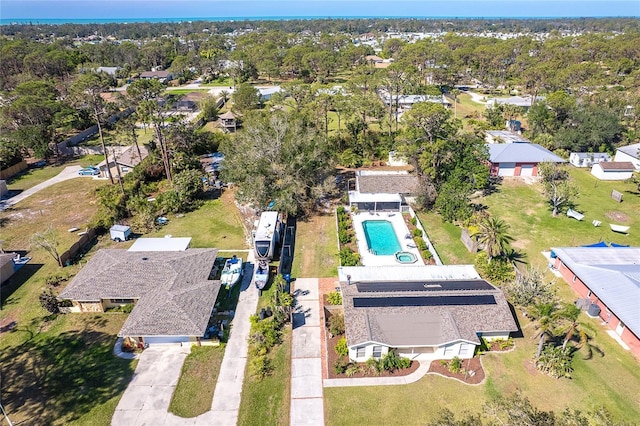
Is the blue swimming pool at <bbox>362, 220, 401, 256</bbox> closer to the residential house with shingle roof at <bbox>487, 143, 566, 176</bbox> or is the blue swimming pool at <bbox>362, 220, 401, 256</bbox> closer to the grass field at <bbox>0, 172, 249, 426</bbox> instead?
the grass field at <bbox>0, 172, 249, 426</bbox>

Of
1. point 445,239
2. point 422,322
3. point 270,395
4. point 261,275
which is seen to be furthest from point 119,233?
point 445,239

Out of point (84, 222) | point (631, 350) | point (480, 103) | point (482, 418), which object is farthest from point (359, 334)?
point (480, 103)

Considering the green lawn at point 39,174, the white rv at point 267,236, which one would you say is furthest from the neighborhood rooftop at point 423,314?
the green lawn at point 39,174

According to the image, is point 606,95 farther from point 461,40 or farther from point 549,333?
point 461,40

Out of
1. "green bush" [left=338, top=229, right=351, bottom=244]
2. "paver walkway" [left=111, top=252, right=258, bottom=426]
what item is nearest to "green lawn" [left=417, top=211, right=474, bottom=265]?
"green bush" [left=338, top=229, right=351, bottom=244]

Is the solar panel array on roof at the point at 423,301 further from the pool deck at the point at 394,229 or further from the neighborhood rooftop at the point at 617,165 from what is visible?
the neighborhood rooftop at the point at 617,165

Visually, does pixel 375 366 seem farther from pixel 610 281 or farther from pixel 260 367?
pixel 610 281
